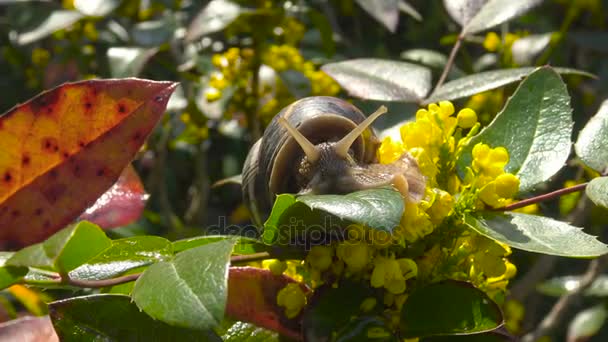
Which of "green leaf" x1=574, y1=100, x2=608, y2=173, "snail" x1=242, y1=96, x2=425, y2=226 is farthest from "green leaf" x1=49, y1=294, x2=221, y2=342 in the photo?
"green leaf" x1=574, y1=100, x2=608, y2=173

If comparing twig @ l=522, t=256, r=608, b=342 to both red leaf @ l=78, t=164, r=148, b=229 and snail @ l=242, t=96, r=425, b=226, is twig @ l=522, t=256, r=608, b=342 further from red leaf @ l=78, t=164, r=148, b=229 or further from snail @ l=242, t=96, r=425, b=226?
red leaf @ l=78, t=164, r=148, b=229

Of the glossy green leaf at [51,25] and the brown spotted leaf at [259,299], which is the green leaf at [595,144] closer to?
the brown spotted leaf at [259,299]

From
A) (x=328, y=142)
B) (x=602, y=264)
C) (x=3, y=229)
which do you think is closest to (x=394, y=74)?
(x=328, y=142)

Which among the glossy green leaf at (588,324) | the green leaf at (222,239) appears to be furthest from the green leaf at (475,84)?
the glossy green leaf at (588,324)

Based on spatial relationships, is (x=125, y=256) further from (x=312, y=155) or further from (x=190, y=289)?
(x=312, y=155)

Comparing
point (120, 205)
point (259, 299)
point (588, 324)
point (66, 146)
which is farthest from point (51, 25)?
point (588, 324)

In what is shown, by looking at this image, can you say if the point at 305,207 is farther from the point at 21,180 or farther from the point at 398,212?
the point at 21,180
